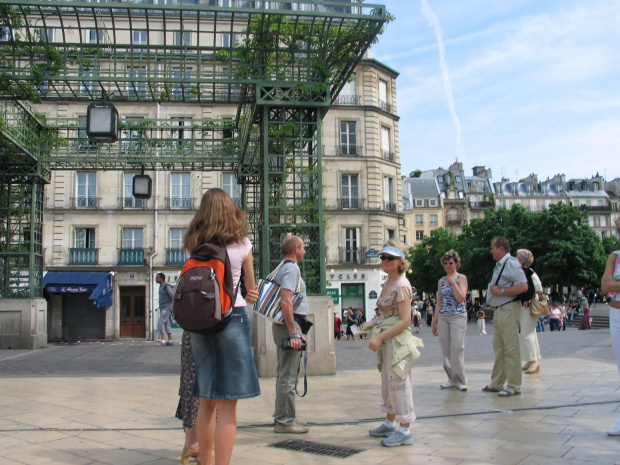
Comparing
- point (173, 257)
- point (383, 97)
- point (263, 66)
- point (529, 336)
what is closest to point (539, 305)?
point (529, 336)

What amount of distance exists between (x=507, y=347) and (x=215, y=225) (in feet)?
16.0

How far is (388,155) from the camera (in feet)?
133

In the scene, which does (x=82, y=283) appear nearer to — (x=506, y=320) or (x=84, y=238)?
(x=84, y=238)

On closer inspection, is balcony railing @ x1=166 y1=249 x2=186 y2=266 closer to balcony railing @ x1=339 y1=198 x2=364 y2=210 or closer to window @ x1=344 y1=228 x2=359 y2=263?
window @ x1=344 y1=228 x2=359 y2=263

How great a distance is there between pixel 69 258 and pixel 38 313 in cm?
1931

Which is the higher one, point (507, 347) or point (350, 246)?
point (350, 246)

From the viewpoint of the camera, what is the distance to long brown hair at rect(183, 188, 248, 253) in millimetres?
4160

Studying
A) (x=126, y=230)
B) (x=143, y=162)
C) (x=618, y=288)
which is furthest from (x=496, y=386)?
(x=126, y=230)

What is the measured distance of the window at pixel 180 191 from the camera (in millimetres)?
35875

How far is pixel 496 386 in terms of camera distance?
783 cm

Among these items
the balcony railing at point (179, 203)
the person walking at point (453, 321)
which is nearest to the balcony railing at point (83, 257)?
the balcony railing at point (179, 203)

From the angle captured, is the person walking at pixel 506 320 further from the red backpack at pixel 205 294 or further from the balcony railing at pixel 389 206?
the balcony railing at pixel 389 206

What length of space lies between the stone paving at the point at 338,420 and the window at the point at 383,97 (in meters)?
31.7

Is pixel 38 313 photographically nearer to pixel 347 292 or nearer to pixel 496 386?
pixel 496 386
